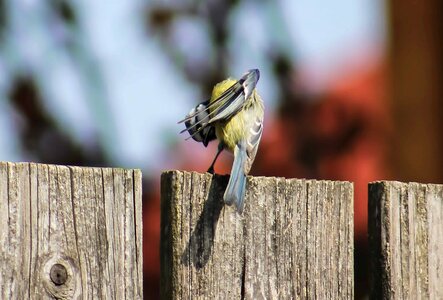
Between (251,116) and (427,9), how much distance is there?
76cm

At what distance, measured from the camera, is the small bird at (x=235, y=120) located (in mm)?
3549

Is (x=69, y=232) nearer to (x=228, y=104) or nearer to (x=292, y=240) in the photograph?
(x=292, y=240)

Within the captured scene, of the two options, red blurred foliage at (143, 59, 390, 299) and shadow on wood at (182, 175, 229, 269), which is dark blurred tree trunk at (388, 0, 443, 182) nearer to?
red blurred foliage at (143, 59, 390, 299)

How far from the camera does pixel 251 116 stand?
159 inches

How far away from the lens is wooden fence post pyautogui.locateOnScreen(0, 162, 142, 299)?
2.25 metres

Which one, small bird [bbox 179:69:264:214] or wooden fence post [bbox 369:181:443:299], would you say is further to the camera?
small bird [bbox 179:69:264:214]

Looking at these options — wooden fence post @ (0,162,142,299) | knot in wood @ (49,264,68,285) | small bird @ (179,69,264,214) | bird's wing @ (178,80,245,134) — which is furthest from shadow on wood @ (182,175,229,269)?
bird's wing @ (178,80,245,134)

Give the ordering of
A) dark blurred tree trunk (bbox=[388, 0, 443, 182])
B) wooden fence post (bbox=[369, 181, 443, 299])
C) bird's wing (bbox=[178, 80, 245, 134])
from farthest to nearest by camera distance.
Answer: dark blurred tree trunk (bbox=[388, 0, 443, 182])
bird's wing (bbox=[178, 80, 245, 134])
wooden fence post (bbox=[369, 181, 443, 299])

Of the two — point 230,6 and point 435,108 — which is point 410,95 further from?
point 230,6

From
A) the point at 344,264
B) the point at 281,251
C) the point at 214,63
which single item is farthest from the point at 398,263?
the point at 214,63

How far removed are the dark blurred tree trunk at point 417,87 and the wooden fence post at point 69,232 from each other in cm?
172

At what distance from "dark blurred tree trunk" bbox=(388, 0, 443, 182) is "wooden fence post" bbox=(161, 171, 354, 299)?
1254 mm

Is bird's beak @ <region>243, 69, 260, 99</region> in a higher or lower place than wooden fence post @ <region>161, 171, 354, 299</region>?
higher

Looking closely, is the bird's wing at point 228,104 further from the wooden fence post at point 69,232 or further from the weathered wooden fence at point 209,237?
the wooden fence post at point 69,232
